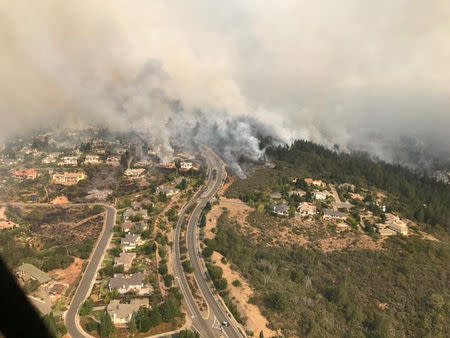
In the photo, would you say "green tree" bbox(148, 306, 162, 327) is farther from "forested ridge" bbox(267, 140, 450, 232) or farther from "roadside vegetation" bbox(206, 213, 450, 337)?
"forested ridge" bbox(267, 140, 450, 232)

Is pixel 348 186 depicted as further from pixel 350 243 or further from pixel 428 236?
pixel 350 243

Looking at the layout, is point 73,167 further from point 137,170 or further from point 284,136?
point 284,136

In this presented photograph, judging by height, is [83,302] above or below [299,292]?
below

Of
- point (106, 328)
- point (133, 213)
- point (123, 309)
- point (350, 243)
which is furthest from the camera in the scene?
point (133, 213)

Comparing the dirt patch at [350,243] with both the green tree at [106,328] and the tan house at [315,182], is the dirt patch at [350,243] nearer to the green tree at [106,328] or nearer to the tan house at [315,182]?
the tan house at [315,182]

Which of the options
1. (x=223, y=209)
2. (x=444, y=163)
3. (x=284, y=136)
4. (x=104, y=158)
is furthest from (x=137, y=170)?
(x=444, y=163)

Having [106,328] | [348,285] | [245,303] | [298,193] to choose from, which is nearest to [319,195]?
[298,193]

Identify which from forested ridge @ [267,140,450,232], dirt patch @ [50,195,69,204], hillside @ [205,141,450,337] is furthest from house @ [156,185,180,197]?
forested ridge @ [267,140,450,232]
